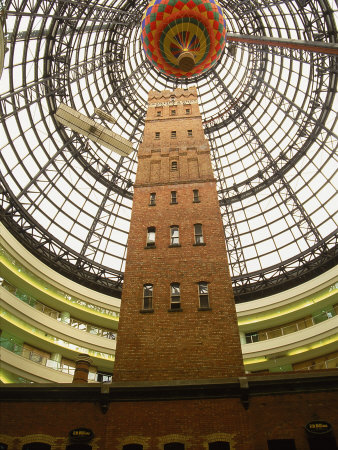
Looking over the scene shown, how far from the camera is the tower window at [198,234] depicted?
22147 mm

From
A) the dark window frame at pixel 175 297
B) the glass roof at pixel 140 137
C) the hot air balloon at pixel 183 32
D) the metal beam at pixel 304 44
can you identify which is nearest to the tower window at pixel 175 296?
the dark window frame at pixel 175 297

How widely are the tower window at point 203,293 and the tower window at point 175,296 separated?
41.8 inches

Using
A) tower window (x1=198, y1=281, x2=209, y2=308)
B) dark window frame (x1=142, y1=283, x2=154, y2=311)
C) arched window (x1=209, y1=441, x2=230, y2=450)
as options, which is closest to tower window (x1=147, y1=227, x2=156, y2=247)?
dark window frame (x1=142, y1=283, x2=154, y2=311)

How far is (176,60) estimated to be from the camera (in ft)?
Result: 76.3

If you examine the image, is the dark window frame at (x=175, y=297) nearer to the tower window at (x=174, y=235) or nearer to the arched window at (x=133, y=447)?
the tower window at (x=174, y=235)

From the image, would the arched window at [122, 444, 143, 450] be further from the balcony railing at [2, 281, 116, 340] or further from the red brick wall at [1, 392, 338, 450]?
the balcony railing at [2, 281, 116, 340]

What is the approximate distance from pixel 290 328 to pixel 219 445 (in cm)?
2600

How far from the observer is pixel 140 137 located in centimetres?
4775

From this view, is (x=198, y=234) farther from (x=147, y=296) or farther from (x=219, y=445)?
(x=219, y=445)

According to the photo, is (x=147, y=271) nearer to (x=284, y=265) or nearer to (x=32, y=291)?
(x=32, y=291)

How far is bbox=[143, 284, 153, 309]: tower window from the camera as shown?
19094 millimetres

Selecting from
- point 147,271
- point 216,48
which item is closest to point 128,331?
point 147,271

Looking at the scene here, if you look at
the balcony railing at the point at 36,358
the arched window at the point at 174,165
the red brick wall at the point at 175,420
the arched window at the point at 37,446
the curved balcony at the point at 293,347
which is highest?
the arched window at the point at 174,165

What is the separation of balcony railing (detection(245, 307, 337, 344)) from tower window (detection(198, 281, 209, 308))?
19.9m
